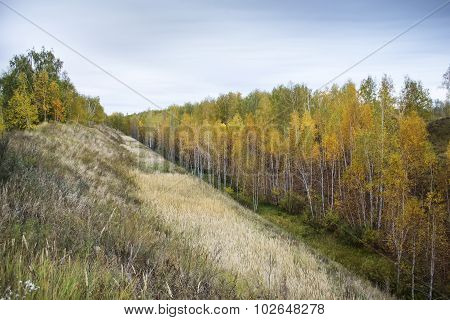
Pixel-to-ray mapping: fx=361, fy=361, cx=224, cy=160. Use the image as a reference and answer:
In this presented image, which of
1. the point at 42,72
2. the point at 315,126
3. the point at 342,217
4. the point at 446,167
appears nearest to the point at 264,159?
the point at 315,126

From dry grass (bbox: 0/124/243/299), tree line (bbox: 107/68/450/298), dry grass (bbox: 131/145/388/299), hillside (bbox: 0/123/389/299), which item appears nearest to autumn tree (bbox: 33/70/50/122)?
tree line (bbox: 107/68/450/298)

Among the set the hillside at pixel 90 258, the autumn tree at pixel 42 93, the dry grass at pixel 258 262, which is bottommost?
the dry grass at pixel 258 262

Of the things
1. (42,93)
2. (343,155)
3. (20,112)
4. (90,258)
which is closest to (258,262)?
(90,258)

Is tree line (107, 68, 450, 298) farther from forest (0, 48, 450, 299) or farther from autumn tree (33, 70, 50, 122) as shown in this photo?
autumn tree (33, 70, 50, 122)

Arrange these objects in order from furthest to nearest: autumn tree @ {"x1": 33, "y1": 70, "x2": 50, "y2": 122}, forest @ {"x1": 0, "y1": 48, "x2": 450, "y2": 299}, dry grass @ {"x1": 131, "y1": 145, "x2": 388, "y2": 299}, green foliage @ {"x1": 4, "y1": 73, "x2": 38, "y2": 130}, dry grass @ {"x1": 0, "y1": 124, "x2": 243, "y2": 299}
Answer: autumn tree @ {"x1": 33, "y1": 70, "x2": 50, "y2": 122}, green foliage @ {"x1": 4, "y1": 73, "x2": 38, "y2": 130}, forest @ {"x1": 0, "y1": 48, "x2": 450, "y2": 299}, dry grass @ {"x1": 131, "y1": 145, "x2": 388, "y2": 299}, dry grass @ {"x1": 0, "y1": 124, "x2": 243, "y2": 299}

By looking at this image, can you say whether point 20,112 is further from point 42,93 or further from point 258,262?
point 258,262

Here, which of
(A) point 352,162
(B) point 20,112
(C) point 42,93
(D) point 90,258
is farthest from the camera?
(C) point 42,93

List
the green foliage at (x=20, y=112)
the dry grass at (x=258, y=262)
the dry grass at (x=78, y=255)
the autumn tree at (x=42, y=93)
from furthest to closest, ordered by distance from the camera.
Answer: the autumn tree at (x=42, y=93) → the green foliage at (x=20, y=112) → the dry grass at (x=258, y=262) → the dry grass at (x=78, y=255)

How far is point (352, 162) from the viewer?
31.8 meters

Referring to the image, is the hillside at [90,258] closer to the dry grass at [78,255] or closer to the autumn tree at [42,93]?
the dry grass at [78,255]

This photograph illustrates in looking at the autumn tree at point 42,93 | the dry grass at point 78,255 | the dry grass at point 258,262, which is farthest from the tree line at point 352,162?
the autumn tree at point 42,93

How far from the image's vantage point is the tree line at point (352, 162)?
77.6 ft

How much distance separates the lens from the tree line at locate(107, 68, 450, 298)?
23656mm
